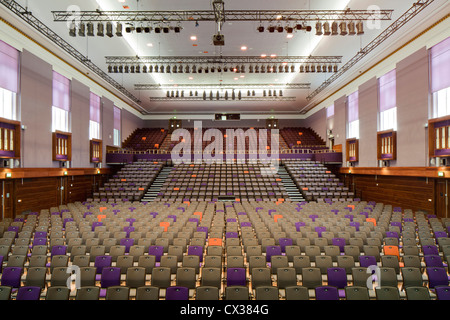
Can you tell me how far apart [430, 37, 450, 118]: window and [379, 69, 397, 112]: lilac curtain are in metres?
2.34

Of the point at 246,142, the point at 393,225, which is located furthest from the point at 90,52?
the point at 246,142

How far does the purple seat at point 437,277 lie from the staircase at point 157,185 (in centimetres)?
1370

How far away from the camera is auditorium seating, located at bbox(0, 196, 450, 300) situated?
384cm

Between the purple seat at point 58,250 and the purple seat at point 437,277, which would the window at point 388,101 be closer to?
the purple seat at point 437,277

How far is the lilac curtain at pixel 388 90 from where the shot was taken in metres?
13.1

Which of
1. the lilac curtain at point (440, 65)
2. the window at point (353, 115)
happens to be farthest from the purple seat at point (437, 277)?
the window at point (353, 115)

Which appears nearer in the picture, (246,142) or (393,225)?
(393,225)

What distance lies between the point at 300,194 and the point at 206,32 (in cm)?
1018

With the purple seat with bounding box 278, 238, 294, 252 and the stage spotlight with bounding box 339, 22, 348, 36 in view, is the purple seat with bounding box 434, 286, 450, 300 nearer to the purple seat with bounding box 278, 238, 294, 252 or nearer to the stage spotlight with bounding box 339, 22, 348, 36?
the purple seat with bounding box 278, 238, 294, 252

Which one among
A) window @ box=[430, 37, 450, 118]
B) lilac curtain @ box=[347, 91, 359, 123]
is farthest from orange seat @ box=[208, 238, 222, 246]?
lilac curtain @ box=[347, 91, 359, 123]

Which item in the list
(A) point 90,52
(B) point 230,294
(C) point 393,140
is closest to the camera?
(B) point 230,294

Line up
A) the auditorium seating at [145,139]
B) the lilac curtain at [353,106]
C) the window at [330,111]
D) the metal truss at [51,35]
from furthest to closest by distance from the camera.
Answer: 1. the auditorium seating at [145,139]
2. the window at [330,111]
3. the lilac curtain at [353,106]
4. the metal truss at [51,35]

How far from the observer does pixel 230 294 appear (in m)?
3.79
